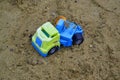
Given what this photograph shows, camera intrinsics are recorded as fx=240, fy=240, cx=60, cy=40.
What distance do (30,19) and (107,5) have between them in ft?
3.40

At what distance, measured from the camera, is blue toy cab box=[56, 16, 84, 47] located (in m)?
2.59

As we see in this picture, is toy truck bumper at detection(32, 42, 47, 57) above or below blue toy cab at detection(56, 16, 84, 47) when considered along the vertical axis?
below

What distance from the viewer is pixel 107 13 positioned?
121 inches

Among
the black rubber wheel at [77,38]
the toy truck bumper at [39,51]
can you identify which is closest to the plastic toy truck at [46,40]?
the toy truck bumper at [39,51]

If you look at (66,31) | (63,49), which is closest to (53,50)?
(63,49)

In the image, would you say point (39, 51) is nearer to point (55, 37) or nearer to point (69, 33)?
point (55, 37)

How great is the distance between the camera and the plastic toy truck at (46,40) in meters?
2.45

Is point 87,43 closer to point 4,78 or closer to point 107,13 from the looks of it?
point 107,13

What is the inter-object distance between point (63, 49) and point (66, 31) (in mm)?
210

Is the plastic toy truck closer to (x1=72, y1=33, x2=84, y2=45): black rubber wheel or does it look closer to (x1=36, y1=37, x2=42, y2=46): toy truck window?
(x1=36, y1=37, x2=42, y2=46): toy truck window

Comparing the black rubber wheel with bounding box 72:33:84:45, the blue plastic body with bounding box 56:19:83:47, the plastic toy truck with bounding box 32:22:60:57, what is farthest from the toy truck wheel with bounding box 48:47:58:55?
the black rubber wheel with bounding box 72:33:84:45

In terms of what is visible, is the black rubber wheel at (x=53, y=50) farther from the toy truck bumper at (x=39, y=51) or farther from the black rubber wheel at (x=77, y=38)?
the black rubber wheel at (x=77, y=38)

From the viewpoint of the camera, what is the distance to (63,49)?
267 cm

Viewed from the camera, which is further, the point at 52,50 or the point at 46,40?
the point at 52,50
